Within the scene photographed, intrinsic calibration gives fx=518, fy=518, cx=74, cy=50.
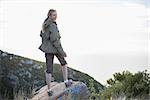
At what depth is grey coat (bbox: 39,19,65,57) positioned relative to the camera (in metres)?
9.45

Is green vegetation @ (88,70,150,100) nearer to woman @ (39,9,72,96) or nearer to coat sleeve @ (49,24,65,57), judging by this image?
woman @ (39,9,72,96)

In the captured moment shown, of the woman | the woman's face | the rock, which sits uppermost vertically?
the woman's face

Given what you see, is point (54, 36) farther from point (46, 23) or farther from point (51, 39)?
point (46, 23)

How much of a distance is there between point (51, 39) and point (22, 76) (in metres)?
2.41

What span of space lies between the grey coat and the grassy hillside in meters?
1.45

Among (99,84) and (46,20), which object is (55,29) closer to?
(46,20)

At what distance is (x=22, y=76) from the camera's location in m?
11.6

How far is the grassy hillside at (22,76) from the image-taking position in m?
11.2

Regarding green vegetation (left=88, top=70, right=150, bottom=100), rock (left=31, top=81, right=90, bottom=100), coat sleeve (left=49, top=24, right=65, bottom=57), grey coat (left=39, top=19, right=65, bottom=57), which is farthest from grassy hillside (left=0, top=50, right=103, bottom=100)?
coat sleeve (left=49, top=24, right=65, bottom=57)

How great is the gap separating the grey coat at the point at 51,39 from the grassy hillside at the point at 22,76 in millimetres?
1445

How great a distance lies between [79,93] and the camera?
9820 mm

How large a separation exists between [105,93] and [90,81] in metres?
0.61

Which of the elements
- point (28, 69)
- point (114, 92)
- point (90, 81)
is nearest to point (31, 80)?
point (28, 69)

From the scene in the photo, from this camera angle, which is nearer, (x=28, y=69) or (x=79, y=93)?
(x=79, y=93)
